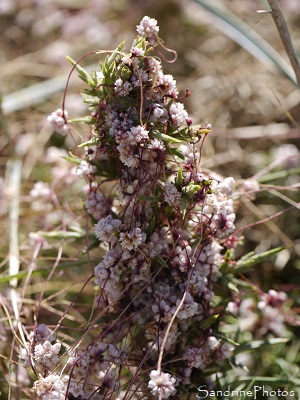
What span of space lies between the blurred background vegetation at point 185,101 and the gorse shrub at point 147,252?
0.69 feet

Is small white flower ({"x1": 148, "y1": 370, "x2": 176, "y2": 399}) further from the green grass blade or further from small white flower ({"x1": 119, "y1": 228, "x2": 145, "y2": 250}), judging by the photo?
the green grass blade

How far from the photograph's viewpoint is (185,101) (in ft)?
4.64

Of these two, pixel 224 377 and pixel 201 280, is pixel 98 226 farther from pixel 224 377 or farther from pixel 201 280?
pixel 224 377

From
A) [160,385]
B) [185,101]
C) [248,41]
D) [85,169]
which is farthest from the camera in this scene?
[185,101]

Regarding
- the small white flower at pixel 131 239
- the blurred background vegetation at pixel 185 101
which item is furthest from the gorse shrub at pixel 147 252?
the blurred background vegetation at pixel 185 101

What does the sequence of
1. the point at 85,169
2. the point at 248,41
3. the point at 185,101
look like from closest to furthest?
the point at 85,169 → the point at 248,41 → the point at 185,101

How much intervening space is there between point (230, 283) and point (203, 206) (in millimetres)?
128

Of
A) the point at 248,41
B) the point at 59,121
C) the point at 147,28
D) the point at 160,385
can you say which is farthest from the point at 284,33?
the point at 160,385

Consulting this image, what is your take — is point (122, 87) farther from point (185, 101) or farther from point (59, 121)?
point (185, 101)

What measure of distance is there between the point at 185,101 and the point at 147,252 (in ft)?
2.53

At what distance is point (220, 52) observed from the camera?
153 cm

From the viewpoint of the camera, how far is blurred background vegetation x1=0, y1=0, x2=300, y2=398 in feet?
3.62

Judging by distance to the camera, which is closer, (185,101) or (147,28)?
(147,28)

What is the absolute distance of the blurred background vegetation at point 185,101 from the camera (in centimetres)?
110
